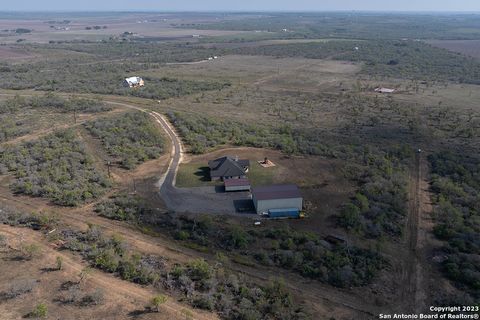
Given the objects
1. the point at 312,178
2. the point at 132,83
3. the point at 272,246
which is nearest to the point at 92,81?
the point at 132,83

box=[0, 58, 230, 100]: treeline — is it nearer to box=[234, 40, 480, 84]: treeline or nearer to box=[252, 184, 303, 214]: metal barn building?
box=[252, 184, 303, 214]: metal barn building

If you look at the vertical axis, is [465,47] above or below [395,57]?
above

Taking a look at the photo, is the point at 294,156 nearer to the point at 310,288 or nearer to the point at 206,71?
the point at 310,288

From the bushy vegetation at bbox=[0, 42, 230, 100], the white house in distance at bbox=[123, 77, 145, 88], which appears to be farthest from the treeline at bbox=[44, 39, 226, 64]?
the white house in distance at bbox=[123, 77, 145, 88]

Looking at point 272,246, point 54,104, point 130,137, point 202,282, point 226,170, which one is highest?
point 54,104

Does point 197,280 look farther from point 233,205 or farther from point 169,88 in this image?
point 169,88

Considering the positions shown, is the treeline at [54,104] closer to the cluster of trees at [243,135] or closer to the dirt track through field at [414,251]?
the cluster of trees at [243,135]
